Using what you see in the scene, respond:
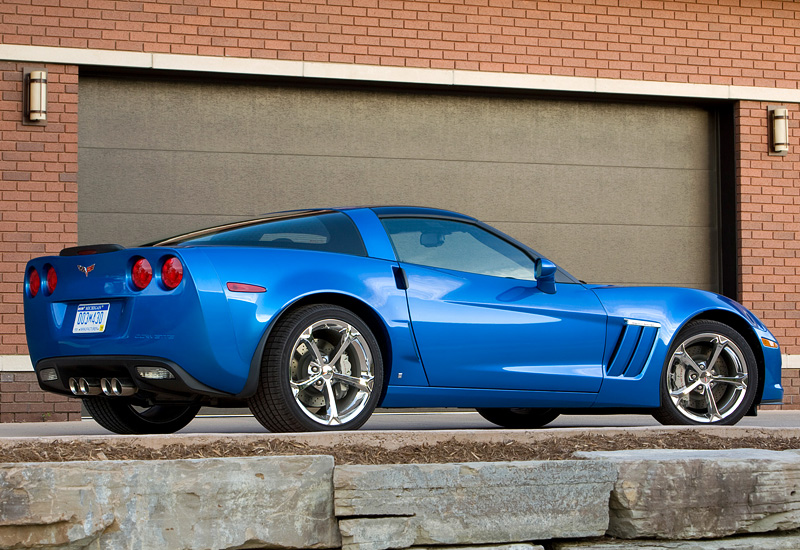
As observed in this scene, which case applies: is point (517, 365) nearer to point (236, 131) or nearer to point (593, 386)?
point (593, 386)

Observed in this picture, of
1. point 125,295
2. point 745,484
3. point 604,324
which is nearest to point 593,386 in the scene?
point 604,324

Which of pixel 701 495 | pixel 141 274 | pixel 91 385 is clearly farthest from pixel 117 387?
pixel 701 495

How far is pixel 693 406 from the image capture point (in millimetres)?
6562

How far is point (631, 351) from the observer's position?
246 inches

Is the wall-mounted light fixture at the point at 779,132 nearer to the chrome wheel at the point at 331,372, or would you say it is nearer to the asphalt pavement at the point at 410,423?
the asphalt pavement at the point at 410,423

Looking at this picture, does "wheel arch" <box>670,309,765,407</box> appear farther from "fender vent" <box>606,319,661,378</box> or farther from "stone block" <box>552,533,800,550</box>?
"stone block" <box>552,533,800,550</box>

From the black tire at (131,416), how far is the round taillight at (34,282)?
2.30ft

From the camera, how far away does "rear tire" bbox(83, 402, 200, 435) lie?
20.3ft

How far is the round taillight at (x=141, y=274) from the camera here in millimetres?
5047

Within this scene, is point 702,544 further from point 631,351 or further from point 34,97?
point 34,97

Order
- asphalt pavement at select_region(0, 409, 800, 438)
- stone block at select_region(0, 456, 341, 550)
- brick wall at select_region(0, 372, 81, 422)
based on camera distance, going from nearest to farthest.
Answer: stone block at select_region(0, 456, 341, 550), asphalt pavement at select_region(0, 409, 800, 438), brick wall at select_region(0, 372, 81, 422)

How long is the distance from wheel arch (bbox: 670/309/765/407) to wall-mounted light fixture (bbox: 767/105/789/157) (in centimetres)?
546

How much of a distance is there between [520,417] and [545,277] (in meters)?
1.60

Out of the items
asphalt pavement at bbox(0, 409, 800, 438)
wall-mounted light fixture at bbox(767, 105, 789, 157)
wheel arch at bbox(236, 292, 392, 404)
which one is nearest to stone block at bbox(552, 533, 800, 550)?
wheel arch at bbox(236, 292, 392, 404)
